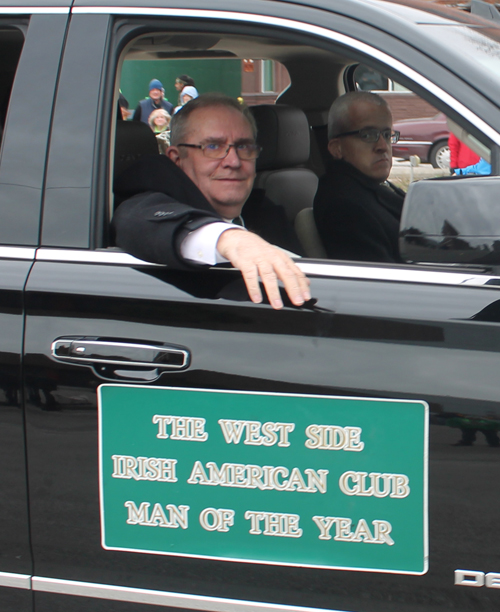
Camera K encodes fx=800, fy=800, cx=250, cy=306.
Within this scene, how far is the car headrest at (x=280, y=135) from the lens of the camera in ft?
9.73

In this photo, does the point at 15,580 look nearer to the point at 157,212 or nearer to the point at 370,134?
the point at 157,212

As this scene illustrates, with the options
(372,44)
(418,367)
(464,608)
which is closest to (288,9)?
(372,44)

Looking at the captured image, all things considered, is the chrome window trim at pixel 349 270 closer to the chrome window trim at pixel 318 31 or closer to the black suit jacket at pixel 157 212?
the black suit jacket at pixel 157 212

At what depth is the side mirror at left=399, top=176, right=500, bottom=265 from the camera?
144cm

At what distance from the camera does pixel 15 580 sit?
1685 millimetres

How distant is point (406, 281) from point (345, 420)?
0.30m

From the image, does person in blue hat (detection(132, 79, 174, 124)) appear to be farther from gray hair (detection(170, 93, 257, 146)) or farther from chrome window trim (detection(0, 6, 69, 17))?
chrome window trim (detection(0, 6, 69, 17))

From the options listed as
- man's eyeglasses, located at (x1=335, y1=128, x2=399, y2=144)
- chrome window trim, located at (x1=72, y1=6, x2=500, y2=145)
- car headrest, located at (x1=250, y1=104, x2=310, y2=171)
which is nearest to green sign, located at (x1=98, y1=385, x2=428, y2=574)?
chrome window trim, located at (x1=72, y1=6, x2=500, y2=145)

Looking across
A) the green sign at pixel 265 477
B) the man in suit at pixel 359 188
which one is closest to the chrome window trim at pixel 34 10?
the green sign at pixel 265 477

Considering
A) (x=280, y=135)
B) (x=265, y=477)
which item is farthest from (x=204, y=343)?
(x=280, y=135)

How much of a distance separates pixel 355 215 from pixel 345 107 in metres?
0.56

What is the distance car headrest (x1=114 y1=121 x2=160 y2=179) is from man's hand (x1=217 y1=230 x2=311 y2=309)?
2.19 ft

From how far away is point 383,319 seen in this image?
1.52m

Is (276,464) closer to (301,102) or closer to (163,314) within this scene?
(163,314)
